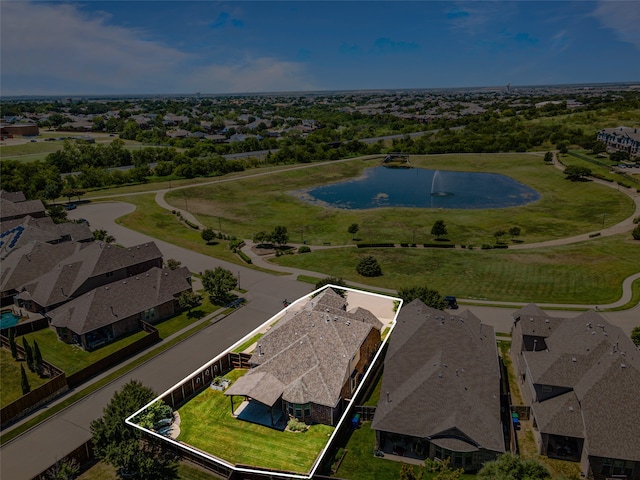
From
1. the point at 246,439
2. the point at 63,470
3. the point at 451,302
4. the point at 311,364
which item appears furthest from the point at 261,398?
the point at 451,302

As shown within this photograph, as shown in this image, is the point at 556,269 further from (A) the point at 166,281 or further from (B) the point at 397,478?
(A) the point at 166,281

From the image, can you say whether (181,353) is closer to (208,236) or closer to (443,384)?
(443,384)

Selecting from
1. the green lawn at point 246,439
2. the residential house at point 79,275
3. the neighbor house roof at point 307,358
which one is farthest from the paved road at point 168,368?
the residential house at point 79,275

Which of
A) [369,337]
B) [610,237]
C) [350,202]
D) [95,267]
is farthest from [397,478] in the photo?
[350,202]

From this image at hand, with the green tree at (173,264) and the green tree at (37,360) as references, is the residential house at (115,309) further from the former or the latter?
the green tree at (173,264)

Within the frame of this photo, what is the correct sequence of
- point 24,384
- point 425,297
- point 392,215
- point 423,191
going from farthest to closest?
point 423,191
point 392,215
point 425,297
point 24,384
